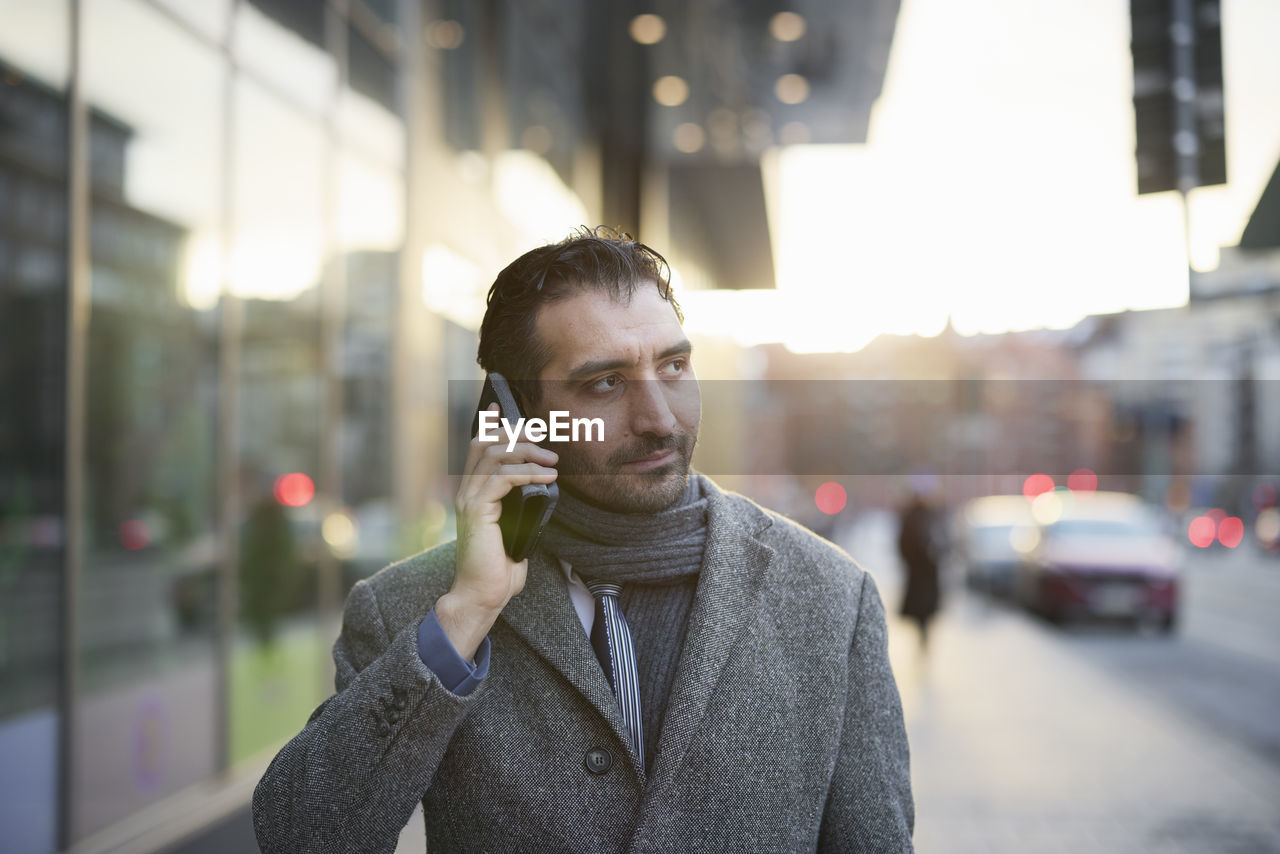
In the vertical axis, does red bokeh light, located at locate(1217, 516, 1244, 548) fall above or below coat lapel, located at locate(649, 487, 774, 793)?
below

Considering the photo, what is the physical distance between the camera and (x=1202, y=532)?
41.2 metres

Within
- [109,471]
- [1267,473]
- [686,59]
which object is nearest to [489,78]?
[686,59]

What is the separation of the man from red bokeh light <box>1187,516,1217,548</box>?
137 ft

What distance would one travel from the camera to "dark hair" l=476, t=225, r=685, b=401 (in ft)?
6.01

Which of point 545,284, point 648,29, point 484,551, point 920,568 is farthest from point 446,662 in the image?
point 648,29

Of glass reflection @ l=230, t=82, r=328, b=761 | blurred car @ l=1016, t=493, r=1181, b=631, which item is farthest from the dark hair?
blurred car @ l=1016, t=493, r=1181, b=631

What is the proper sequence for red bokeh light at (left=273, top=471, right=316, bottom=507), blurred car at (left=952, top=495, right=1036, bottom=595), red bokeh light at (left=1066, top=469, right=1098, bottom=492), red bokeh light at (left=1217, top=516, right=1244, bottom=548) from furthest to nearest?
red bokeh light at (left=1066, top=469, right=1098, bottom=492) → red bokeh light at (left=1217, top=516, right=1244, bottom=548) → blurred car at (left=952, top=495, right=1036, bottom=595) → red bokeh light at (left=273, top=471, right=316, bottom=507)

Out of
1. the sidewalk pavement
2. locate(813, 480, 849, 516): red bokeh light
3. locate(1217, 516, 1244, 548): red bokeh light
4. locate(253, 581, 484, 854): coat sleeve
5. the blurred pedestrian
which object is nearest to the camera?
locate(253, 581, 484, 854): coat sleeve

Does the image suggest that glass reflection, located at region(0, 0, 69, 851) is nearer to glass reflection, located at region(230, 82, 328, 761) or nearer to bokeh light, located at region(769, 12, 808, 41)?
glass reflection, located at region(230, 82, 328, 761)

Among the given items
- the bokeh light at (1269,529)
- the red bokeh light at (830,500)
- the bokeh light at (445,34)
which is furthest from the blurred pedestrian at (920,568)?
the red bokeh light at (830,500)

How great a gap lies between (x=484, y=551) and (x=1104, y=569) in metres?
14.2

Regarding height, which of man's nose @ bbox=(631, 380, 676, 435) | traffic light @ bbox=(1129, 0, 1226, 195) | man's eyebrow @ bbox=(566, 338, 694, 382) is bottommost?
man's nose @ bbox=(631, 380, 676, 435)

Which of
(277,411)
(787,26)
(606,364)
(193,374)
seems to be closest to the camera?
(606,364)

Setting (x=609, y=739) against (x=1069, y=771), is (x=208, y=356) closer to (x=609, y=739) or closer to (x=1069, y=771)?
(x=609, y=739)
